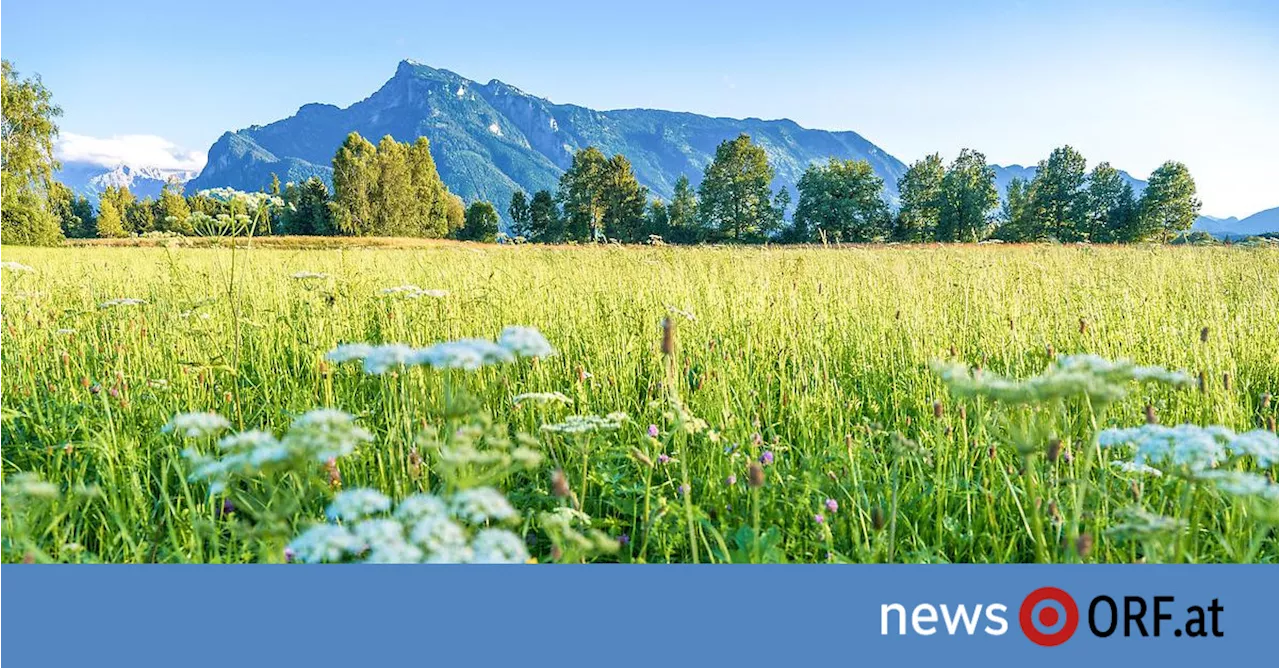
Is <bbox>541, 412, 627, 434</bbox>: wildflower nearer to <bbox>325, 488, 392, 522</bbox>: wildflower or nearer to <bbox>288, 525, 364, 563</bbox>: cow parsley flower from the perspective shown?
<bbox>325, 488, 392, 522</bbox>: wildflower

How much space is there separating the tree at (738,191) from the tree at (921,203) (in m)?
12.3

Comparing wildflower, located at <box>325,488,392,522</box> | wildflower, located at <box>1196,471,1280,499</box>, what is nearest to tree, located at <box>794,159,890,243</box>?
wildflower, located at <box>1196,471,1280,499</box>

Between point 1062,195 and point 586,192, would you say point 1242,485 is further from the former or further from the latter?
point 1062,195

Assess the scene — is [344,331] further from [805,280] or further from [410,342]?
[805,280]

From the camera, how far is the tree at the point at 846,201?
62531 mm

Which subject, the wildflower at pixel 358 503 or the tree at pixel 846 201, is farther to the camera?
the tree at pixel 846 201

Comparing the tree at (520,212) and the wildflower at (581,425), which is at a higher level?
the tree at (520,212)

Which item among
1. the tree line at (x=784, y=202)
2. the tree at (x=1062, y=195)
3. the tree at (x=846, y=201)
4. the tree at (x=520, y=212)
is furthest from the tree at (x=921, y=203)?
the tree at (x=520, y=212)

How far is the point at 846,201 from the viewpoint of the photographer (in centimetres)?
6253

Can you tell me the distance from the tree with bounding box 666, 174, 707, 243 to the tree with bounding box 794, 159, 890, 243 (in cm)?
1092

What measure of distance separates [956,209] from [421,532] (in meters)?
70.8

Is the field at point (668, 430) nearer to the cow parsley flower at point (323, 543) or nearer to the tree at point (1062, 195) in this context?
the cow parsley flower at point (323, 543)

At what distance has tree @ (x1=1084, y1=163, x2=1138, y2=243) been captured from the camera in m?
61.3

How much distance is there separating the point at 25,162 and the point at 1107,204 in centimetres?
8186
